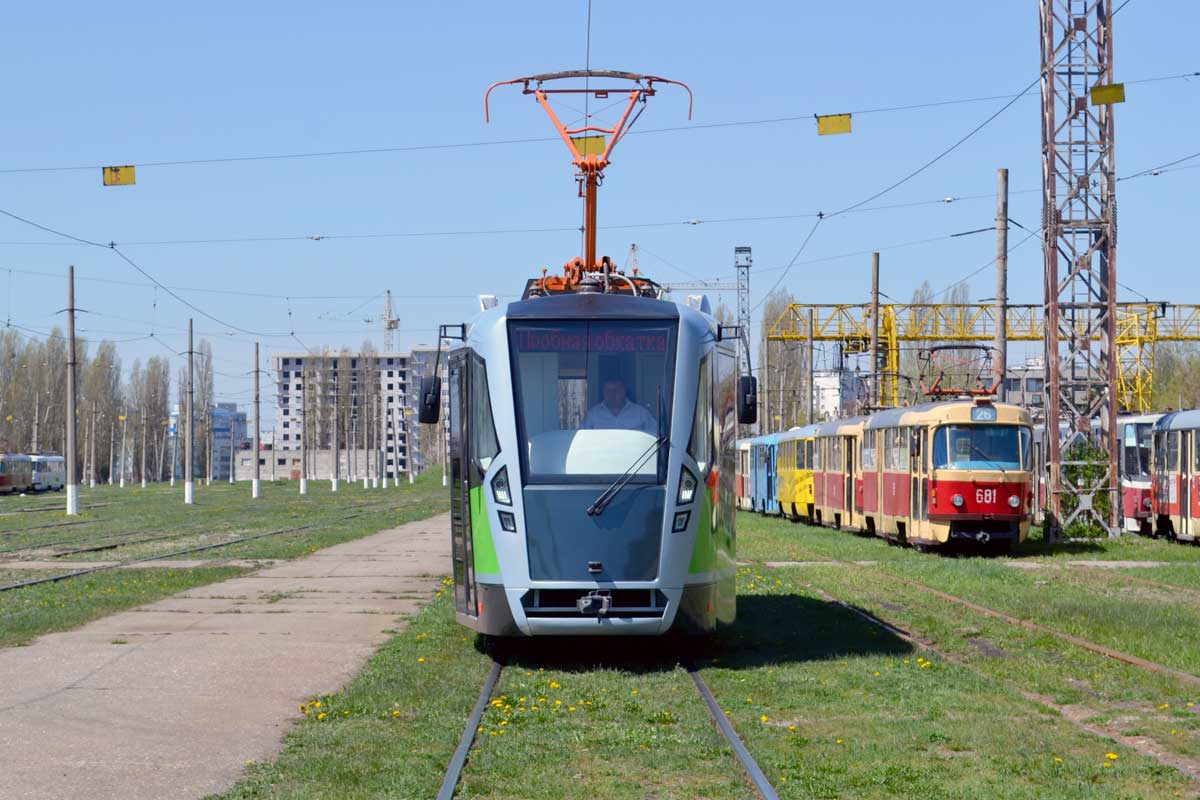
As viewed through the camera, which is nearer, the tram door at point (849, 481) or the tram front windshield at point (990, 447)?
the tram front windshield at point (990, 447)

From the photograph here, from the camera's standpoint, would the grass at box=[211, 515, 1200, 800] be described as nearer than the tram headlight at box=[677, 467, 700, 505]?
Yes

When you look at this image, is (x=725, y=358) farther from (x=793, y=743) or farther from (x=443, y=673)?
(x=793, y=743)

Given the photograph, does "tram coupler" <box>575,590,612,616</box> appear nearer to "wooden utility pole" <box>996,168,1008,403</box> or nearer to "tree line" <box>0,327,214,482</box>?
"wooden utility pole" <box>996,168,1008,403</box>

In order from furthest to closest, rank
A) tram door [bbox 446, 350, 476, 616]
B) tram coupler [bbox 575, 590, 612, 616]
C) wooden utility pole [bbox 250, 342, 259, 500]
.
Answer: wooden utility pole [bbox 250, 342, 259, 500], tram door [bbox 446, 350, 476, 616], tram coupler [bbox 575, 590, 612, 616]

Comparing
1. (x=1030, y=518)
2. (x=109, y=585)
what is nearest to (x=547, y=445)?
(x=109, y=585)

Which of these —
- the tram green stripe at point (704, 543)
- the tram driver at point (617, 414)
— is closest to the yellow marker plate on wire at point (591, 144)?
the tram driver at point (617, 414)

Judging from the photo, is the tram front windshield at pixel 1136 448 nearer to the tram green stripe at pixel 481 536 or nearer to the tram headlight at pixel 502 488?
the tram green stripe at pixel 481 536

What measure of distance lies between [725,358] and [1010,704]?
418cm

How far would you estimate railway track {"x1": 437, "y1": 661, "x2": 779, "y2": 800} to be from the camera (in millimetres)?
8235

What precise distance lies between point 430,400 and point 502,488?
136 centimetres

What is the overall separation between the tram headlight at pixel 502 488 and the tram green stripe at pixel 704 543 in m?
1.48

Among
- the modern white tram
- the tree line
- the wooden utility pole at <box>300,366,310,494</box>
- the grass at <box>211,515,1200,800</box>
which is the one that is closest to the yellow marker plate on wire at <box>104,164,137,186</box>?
the grass at <box>211,515,1200,800</box>

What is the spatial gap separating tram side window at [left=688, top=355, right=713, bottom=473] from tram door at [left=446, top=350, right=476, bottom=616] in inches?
71.1

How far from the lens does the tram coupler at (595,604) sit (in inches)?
491
